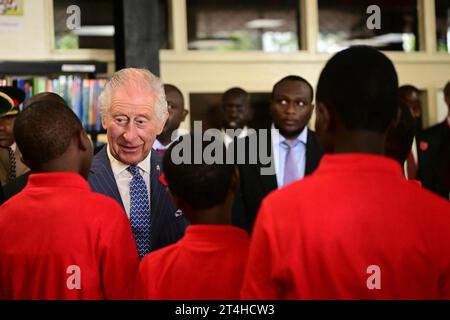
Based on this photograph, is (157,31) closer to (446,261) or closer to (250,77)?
(250,77)

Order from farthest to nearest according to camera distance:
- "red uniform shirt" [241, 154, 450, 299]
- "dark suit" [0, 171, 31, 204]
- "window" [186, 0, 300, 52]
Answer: "window" [186, 0, 300, 52] → "dark suit" [0, 171, 31, 204] → "red uniform shirt" [241, 154, 450, 299]

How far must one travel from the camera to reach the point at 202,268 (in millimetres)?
1714

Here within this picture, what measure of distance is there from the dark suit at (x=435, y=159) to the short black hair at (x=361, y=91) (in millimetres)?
3287

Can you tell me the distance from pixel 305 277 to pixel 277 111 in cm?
260

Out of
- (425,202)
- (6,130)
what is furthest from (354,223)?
(6,130)

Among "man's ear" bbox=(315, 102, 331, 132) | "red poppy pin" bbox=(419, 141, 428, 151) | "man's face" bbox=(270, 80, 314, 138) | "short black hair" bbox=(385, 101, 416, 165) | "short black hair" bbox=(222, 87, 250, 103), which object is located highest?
"short black hair" bbox=(222, 87, 250, 103)

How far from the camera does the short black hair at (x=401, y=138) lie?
7.23ft

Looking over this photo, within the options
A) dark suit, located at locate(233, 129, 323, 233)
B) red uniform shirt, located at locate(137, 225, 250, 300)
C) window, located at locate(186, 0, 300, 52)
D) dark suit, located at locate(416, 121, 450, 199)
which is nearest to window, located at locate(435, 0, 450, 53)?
window, located at locate(186, 0, 300, 52)

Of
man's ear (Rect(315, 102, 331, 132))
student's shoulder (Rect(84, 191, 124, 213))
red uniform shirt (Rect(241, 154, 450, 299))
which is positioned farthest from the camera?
student's shoulder (Rect(84, 191, 124, 213))

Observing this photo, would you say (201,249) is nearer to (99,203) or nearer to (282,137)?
(99,203)

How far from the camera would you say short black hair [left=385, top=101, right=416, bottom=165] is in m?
2.20

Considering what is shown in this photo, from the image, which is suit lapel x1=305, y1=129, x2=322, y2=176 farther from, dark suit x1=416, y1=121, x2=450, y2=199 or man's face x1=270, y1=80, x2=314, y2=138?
dark suit x1=416, y1=121, x2=450, y2=199

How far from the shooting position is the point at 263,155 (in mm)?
3738

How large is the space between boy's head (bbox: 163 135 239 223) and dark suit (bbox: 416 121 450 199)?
127 inches
